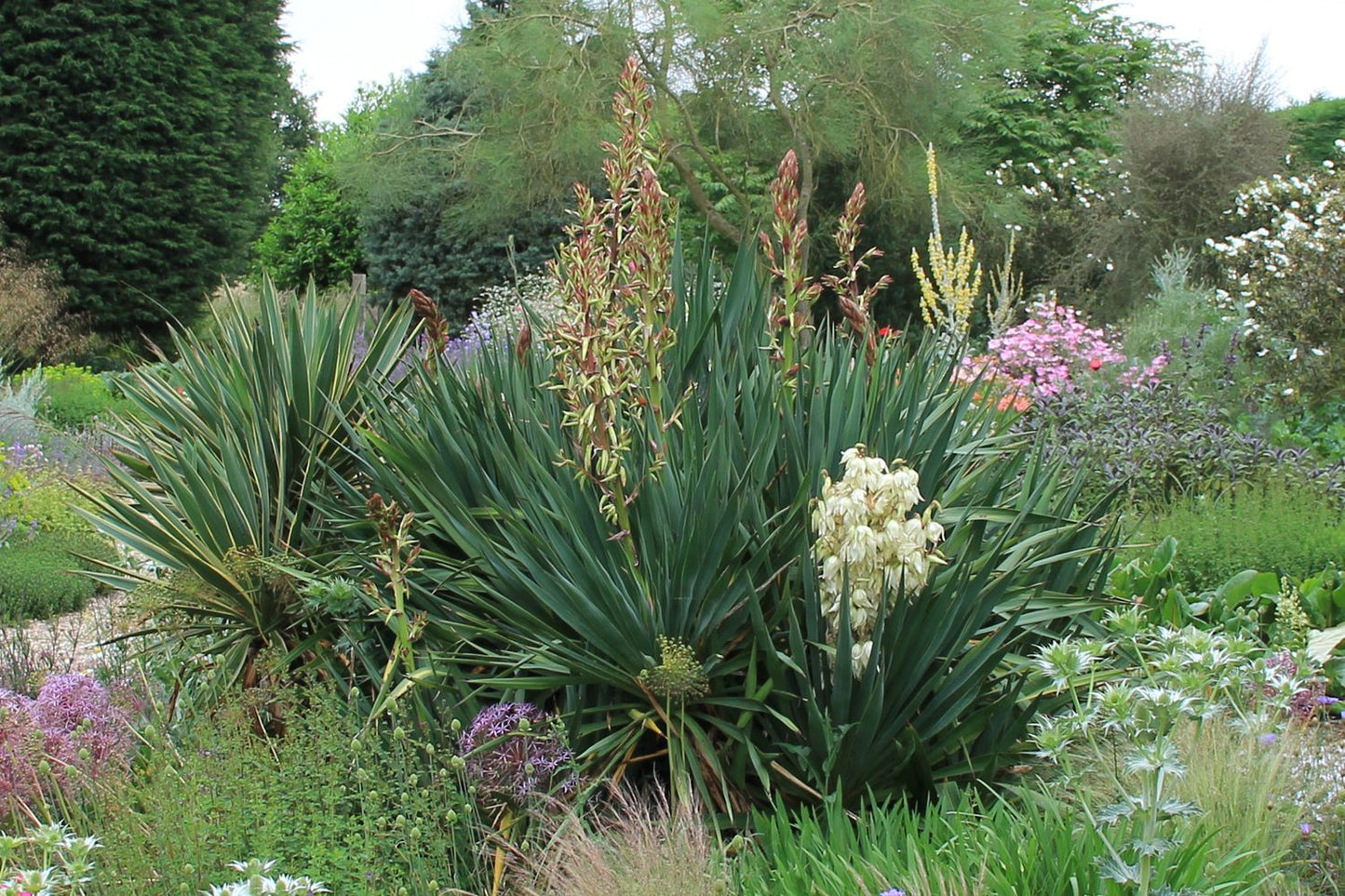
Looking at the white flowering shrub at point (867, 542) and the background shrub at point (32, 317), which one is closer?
the white flowering shrub at point (867, 542)

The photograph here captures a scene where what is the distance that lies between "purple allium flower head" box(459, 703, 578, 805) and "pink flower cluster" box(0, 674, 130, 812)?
1.06 meters

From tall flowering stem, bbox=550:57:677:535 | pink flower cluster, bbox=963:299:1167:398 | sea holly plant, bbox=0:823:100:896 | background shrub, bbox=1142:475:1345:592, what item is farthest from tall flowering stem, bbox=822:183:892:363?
pink flower cluster, bbox=963:299:1167:398

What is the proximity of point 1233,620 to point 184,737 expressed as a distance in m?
3.69

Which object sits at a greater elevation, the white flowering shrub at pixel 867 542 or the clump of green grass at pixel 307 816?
the white flowering shrub at pixel 867 542

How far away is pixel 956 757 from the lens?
2951 millimetres

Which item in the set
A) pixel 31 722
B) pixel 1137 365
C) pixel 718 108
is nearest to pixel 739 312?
pixel 31 722

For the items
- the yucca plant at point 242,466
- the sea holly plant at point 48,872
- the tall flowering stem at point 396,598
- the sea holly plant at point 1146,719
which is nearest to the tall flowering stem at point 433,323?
the yucca plant at point 242,466

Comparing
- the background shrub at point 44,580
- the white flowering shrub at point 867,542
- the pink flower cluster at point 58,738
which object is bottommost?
the background shrub at point 44,580

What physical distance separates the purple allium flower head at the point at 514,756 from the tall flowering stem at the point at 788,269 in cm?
120

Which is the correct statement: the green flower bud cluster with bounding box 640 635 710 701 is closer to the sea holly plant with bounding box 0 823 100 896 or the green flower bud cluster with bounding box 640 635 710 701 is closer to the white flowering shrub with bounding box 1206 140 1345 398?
the sea holly plant with bounding box 0 823 100 896

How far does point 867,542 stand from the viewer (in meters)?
2.62

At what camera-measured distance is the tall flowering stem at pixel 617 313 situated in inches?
106

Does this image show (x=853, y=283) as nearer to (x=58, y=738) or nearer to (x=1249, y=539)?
(x=58, y=738)

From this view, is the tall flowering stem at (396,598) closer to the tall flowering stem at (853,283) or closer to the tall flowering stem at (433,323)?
the tall flowering stem at (433,323)
